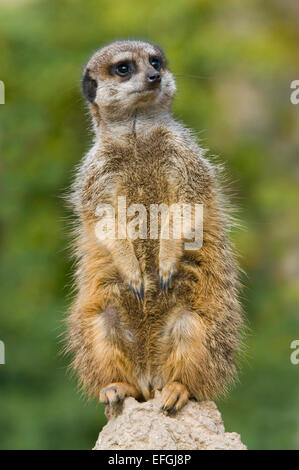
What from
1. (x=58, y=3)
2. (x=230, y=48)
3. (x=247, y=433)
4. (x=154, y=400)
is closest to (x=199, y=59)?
(x=230, y=48)

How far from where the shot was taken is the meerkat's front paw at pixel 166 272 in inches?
188

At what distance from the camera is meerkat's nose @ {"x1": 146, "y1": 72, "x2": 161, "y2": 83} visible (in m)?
5.08

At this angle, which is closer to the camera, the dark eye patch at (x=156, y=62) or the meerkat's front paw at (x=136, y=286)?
the meerkat's front paw at (x=136, y=286)

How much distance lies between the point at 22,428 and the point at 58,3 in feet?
13.9

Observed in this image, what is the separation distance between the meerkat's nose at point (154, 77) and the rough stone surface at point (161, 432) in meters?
1.75

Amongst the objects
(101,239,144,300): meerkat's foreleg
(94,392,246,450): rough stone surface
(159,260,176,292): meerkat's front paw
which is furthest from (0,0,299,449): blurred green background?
(94,392,246,450): rough stone surface

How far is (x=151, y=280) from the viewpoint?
4887 millimetres

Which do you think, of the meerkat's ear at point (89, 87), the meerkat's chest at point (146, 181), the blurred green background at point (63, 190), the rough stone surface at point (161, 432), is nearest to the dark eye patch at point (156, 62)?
the meerkat's ear at point (89, 87)

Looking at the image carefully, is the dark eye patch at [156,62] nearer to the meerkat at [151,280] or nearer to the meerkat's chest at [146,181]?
the meerkat at [151,280]

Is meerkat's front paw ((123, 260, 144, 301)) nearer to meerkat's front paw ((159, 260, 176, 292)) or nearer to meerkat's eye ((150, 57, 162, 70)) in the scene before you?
meerkat's front paw ((159, 260, 176, 292))

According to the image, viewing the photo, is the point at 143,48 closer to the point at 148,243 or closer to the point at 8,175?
the point at 148,243

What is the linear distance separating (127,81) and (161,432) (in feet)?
6.59

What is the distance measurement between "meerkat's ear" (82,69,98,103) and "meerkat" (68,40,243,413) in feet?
1.07

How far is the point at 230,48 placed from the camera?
29.0 feet
